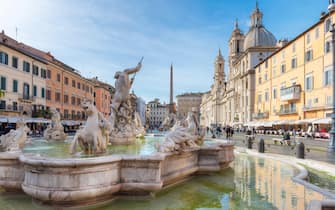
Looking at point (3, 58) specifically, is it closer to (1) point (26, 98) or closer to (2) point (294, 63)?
(1) point (26, 98)

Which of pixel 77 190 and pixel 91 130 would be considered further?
pixel 91 130

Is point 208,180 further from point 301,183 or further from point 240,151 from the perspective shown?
point 240,151

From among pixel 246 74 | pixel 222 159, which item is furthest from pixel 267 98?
pixel 222 159

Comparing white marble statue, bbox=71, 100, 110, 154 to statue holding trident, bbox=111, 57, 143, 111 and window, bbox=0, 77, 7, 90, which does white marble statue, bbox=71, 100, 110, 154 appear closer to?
statue holding trident, bbox=111, 57, 143, 111

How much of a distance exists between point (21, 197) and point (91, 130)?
1977 millimetres

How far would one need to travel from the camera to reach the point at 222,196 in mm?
5621

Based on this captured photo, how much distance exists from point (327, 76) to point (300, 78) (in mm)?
7023

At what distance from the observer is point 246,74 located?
58438 millimetres

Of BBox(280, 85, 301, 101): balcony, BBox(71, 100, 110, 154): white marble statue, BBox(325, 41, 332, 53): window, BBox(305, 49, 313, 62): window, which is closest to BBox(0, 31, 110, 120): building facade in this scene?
BBox(71, 100, 110, 154): white marble statue

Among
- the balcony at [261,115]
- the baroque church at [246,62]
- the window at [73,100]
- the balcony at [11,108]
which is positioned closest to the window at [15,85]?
the balcony at [11,108]

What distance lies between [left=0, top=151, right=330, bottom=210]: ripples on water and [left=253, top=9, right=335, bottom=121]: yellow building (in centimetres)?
2292

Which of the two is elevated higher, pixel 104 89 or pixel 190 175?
pixel 104 89

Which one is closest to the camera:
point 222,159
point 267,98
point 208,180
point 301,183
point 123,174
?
point 123,174

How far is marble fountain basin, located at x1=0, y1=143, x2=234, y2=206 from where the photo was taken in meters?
4.54
